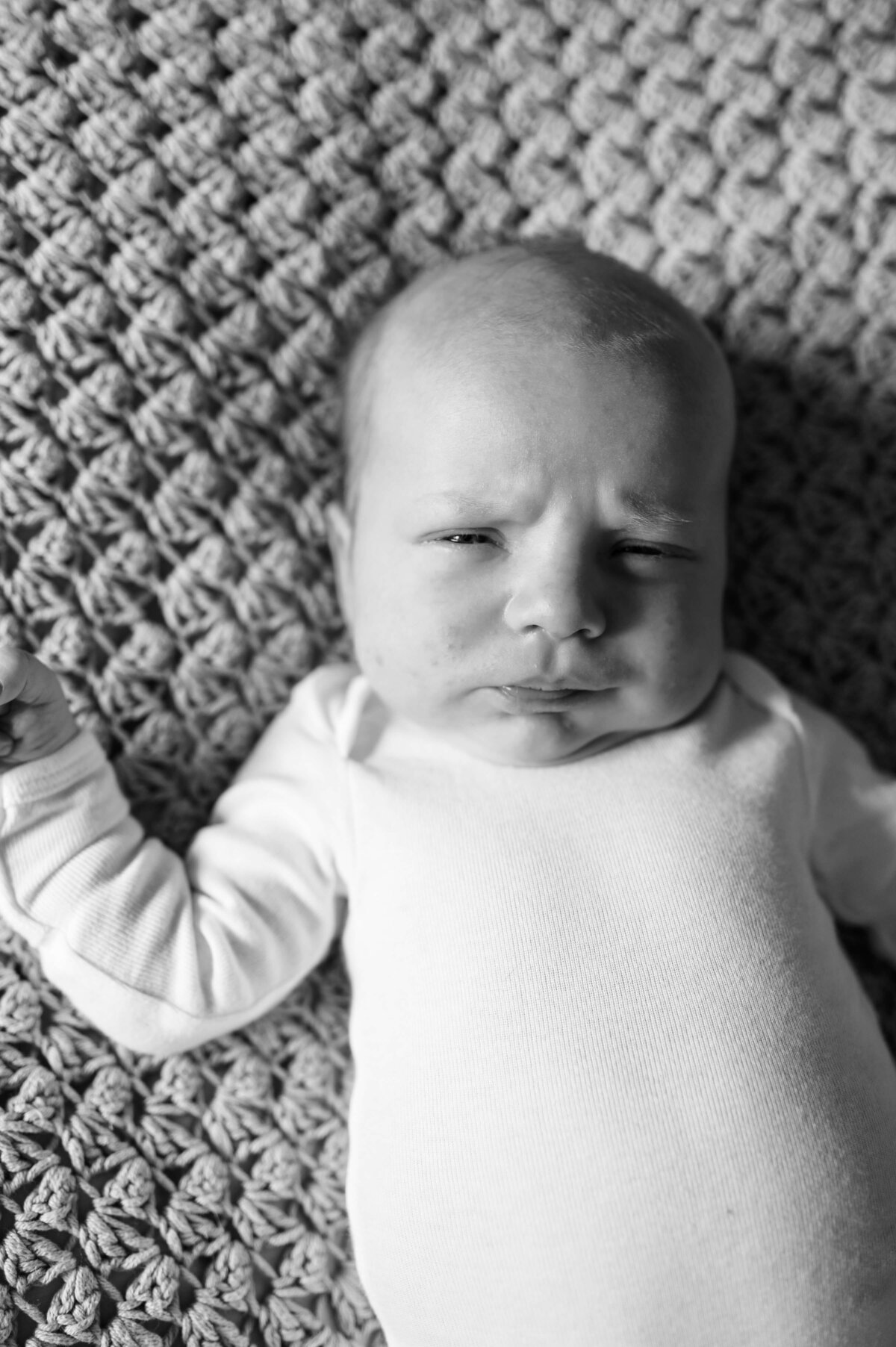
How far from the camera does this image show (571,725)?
960mm

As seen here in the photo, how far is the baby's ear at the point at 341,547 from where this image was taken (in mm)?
1080

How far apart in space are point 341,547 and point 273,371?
0.57 feet

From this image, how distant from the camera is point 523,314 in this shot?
95 cm

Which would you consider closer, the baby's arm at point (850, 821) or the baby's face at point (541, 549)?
the baby's face at point (541, 549)

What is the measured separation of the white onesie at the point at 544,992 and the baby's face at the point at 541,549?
0.06 m

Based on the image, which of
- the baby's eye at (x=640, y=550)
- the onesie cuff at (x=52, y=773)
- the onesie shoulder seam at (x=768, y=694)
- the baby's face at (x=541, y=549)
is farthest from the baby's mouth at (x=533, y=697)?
the onesie cuff at (x=52, y=773)

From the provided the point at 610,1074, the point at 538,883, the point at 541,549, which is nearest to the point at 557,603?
the point at 541,549

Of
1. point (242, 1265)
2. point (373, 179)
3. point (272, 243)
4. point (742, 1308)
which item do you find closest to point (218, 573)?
point (272, 243)

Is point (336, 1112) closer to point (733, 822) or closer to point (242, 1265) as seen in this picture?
point (242, 1265)

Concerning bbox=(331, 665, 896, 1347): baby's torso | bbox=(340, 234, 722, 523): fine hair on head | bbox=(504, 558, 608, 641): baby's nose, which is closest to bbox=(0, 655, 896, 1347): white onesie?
bbox=(331, 665, 896, 1347): baby's torso

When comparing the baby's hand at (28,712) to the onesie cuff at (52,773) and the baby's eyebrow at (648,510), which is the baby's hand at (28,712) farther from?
the baby's eyebrow at (648,510)

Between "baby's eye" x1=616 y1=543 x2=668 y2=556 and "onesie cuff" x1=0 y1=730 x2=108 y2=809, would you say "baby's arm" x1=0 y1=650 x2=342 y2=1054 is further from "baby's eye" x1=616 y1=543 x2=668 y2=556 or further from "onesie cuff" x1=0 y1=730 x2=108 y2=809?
"baby's eye" x1=616 y1=543 x2=668 y2=556

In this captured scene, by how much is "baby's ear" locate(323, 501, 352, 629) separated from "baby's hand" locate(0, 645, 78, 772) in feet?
0.86

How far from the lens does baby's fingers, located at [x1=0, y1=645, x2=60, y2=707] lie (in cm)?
88
